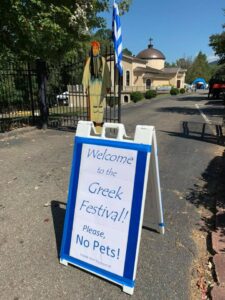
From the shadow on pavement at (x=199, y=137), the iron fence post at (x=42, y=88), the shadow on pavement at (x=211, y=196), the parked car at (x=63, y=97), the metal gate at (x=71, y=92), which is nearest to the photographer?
the shadow on pavement at (x=211, y=196)

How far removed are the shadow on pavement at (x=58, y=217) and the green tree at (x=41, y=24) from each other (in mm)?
5423

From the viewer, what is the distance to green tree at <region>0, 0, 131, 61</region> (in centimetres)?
724

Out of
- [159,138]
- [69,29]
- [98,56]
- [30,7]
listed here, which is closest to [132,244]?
[98,56]

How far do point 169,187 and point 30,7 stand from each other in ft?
20.1

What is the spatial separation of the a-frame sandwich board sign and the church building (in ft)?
112

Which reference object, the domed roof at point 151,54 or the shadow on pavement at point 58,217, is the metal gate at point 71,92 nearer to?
the shadow on pavement at point 58,217

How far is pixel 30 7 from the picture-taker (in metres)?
7.32

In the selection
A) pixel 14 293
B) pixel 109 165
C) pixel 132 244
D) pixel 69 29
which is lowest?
pixel 14 293

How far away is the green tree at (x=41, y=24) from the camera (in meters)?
7.24

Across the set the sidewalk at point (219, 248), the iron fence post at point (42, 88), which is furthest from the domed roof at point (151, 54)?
the sidewalk at point (219, 248)

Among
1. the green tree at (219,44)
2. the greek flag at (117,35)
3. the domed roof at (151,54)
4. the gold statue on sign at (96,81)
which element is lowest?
the gold statue on sign at (96,81)

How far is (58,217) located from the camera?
3625 millimetres

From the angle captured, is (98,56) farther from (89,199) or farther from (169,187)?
(89,199)

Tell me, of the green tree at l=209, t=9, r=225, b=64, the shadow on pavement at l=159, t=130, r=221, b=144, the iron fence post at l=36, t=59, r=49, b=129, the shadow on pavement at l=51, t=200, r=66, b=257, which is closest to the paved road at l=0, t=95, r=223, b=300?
the shadow on pavement at l=51, t=200, r=66, b=257
